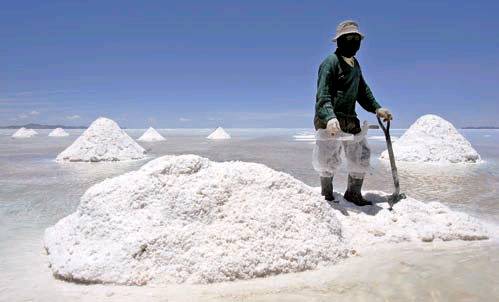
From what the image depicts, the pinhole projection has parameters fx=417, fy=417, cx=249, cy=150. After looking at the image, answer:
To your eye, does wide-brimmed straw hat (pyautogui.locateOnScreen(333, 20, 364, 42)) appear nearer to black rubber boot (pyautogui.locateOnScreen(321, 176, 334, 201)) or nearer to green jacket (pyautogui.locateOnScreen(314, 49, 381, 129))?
green jacket (pyautogui.locateOnScreen(314, 49, 381, 129))

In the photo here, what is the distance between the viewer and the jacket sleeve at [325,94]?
3.62 metres

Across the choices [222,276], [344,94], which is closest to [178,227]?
[222,276]

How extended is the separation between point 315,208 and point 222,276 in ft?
3.28

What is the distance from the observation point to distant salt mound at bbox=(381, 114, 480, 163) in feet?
38.4

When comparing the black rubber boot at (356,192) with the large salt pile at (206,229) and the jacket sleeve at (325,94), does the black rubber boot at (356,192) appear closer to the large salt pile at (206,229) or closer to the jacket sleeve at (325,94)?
the large salt pile at (206,229)

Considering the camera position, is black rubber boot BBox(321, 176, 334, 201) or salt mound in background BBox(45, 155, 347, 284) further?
black rubber boot BBox(321, 176, 334, 201)

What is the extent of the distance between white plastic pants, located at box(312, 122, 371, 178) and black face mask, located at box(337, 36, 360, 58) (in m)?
0.68

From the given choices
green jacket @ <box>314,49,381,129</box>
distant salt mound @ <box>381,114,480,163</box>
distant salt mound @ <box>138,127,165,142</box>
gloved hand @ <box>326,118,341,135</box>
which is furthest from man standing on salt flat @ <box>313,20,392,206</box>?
distant salt mound @ <box>138,127,165,142</box>

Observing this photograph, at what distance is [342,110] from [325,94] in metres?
0.31

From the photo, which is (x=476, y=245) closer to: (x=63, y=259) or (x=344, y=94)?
(x=344, y=94)

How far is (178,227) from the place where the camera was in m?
2.82

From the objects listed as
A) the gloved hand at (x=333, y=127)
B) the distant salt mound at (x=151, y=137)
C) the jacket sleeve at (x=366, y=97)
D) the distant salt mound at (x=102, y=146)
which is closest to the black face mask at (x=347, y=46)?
the jacket sleeve at (x=366, y=97)

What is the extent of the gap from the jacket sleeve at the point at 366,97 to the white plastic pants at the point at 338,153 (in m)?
0.32

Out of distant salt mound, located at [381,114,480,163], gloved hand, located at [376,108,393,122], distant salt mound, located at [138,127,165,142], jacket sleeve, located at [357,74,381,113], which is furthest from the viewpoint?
distant salt mound, located at [138,127,165,142]
